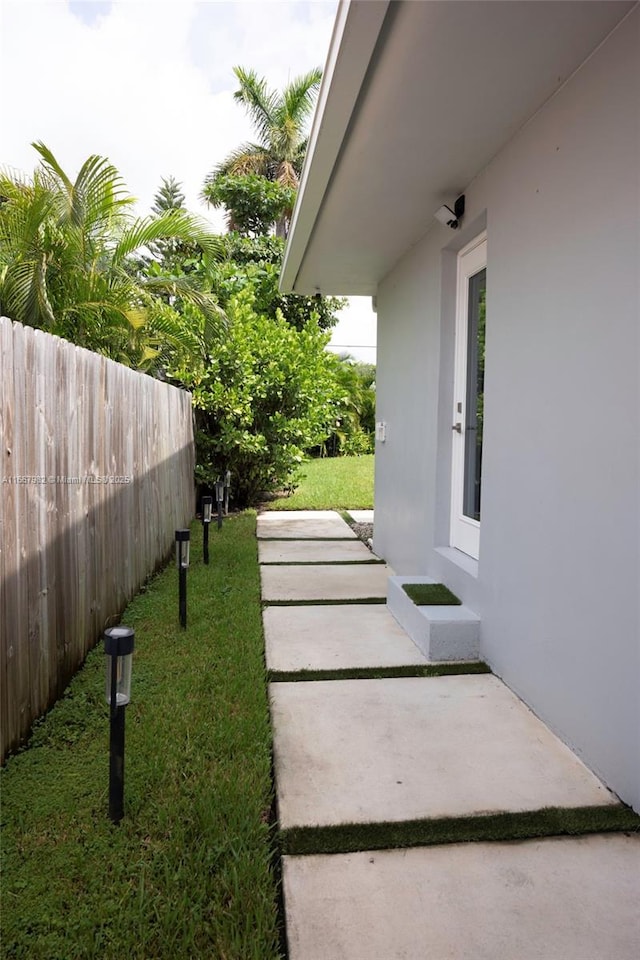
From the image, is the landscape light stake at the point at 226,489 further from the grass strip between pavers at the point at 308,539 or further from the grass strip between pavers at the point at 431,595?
the grass strip between pavers at the point at 431,595

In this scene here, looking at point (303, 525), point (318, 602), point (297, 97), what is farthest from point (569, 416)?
point (297, 97)

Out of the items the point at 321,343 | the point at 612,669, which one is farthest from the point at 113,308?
the point at 612,669

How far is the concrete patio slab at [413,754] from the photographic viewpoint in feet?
7.31

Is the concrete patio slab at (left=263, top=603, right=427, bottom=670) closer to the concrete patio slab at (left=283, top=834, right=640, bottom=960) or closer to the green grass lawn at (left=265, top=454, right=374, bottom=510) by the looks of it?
the concrete patio slab at (left=283, top=834, right=640, bottom=960)

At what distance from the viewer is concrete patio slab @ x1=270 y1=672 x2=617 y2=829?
2229 millimetres

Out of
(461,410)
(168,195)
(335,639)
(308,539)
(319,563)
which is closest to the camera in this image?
(335,639)

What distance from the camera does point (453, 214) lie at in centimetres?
404

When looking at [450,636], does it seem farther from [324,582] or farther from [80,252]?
[80,252]

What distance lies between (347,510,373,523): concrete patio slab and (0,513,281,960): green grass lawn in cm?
544

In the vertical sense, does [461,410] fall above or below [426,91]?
below

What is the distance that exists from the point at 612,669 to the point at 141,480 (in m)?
3.59

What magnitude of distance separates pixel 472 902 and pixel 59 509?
2.28 meters

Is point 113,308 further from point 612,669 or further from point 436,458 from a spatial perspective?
point 612,669

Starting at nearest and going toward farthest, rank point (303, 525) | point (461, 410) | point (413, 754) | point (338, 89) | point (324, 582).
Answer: point (413, 754) < point (338, 89) < point (461, 410) < point (324, 582) < point (303, 525)
